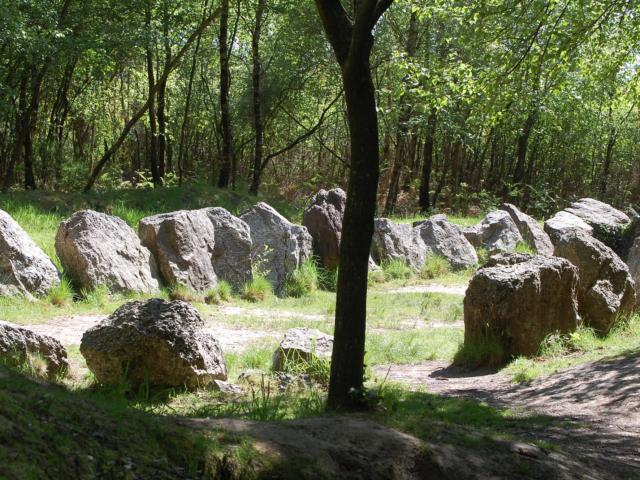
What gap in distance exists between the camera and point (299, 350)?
24.8 feet

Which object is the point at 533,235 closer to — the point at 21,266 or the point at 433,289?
the point at 433,289

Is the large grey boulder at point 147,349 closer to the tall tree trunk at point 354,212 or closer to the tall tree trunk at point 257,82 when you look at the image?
the tall tree trunk at point 354,212

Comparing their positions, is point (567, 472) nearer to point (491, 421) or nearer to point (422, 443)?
point (422, 443)

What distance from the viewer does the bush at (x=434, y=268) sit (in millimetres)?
16156

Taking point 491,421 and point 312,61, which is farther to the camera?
point 312,61

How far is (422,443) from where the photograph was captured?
4.45m

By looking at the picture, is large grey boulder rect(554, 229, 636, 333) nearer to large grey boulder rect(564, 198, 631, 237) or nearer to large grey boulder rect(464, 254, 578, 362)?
large grey boulder rect(464, 254, 578, 362)

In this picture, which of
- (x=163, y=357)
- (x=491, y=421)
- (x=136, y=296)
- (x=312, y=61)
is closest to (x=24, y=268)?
(x=136, y=296)

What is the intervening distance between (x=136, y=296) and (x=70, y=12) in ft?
27.2

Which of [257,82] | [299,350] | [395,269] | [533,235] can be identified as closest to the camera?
[299,350]

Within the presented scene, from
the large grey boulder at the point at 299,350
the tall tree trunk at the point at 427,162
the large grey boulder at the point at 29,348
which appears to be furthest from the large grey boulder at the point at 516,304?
the tall tree trunk at the point at 427,162

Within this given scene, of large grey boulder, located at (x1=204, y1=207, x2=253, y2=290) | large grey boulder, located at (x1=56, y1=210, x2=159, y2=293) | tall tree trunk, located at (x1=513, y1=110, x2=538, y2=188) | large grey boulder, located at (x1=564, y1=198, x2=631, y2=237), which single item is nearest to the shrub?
large grey boulder, located at (x1=56, y1=210, x2=159, y2=293)

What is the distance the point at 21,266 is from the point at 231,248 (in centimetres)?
390

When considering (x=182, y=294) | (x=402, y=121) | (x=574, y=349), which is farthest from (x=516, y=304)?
(x=402, y=121)
